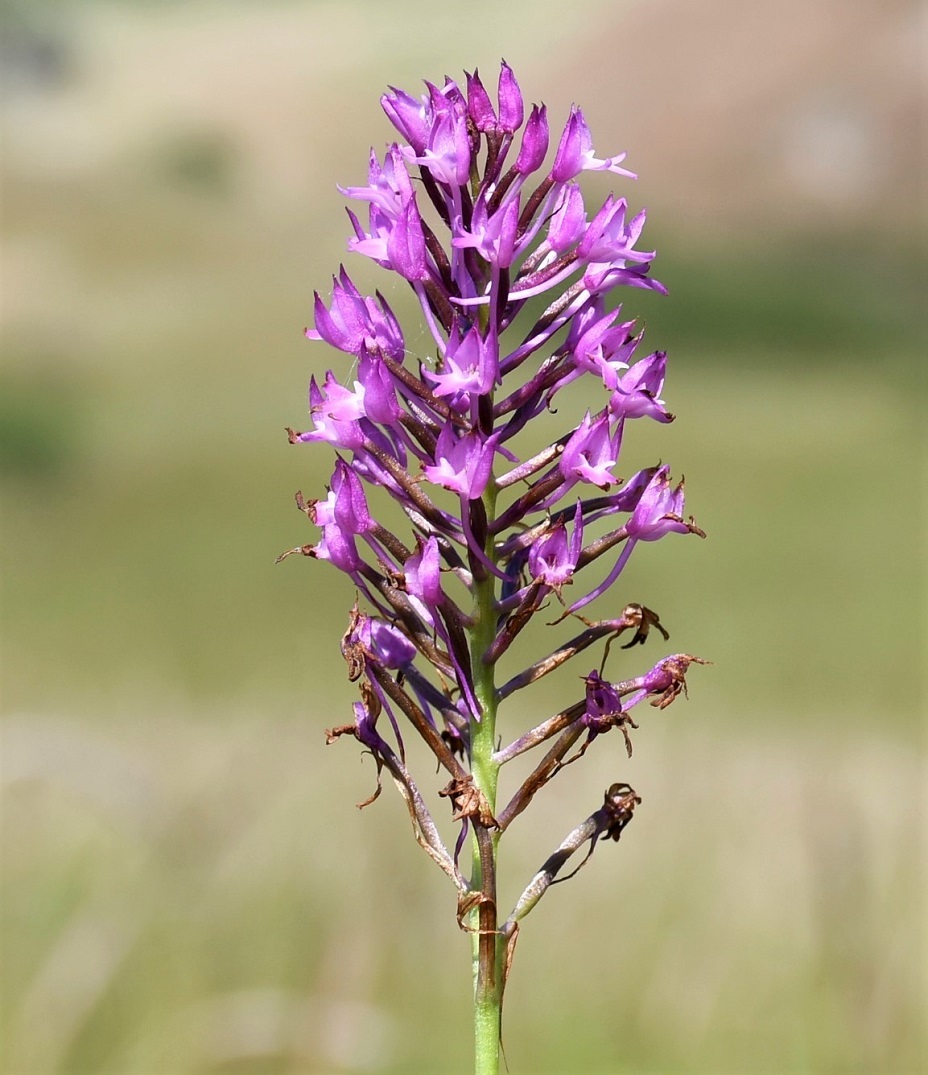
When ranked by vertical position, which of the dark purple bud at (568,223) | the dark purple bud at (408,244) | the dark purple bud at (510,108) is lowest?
the dark purple bud at (408,244)

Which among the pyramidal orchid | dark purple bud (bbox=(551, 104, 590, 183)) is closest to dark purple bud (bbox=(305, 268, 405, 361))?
the pyramidal orchid

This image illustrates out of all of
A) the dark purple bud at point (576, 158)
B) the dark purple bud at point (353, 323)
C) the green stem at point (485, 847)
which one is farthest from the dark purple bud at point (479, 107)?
the green stem at point (485, 847)

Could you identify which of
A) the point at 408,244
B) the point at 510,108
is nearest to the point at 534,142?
the point at 510,108

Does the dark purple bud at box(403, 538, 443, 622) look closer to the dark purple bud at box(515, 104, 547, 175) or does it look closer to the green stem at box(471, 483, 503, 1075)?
the green stem at box(471, 483, 503, 1075)

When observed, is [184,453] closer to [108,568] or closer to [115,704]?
[108,568]

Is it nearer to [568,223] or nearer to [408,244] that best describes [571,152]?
[568,223]

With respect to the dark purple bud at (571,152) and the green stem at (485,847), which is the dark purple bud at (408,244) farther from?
the green stem at (485,847)

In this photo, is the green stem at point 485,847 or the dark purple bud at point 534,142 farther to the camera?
the dark purple bud at point 534,142
